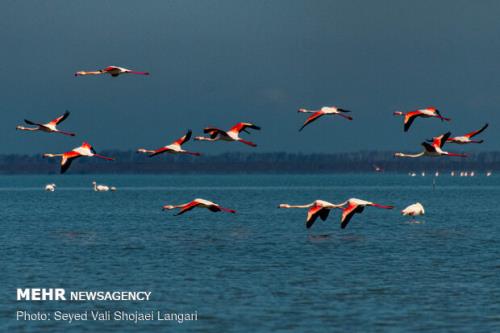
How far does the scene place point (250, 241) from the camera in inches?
2756

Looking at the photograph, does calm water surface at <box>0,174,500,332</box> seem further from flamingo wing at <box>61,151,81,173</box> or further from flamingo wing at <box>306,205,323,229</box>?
flamingo wing at <box>61,151,81,173</box>

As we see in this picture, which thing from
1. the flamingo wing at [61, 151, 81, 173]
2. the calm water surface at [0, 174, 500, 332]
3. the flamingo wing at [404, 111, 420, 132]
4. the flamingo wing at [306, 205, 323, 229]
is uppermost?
the flamingo wing at [404, 111, 420, 132]

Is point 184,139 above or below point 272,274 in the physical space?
above

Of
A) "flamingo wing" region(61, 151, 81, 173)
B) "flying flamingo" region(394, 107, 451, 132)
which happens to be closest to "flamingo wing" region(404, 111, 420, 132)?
"flying flamingo" region(394, 107, 451, 132)

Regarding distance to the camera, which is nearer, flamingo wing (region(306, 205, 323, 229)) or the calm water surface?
the calm water surface

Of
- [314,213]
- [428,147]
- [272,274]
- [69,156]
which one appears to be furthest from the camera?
[314,213]

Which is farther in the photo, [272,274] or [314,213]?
[314,213]

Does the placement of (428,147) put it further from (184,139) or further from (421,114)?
(184,139)

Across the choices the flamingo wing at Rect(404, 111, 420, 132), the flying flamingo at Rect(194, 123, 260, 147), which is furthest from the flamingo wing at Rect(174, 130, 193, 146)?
the flamingo wing at Rect(404, 111, 420, 132)

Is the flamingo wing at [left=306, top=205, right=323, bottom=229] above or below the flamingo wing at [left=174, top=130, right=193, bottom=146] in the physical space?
below

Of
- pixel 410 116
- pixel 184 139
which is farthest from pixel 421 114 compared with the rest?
pixel 184 139

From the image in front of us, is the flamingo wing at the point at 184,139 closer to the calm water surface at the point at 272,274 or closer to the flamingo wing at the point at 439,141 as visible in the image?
the calm water surface at the point at 272,274

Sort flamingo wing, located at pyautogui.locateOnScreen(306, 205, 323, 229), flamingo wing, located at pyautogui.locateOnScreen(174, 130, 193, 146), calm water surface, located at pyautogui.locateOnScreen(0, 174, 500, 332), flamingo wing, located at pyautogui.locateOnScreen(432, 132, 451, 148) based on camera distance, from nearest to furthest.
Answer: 1. calm water surface, located at pyautogui.locateOnScreen(0, 174, 500, 332)
2. flamingo wing, located at pyautogui.locateOnScreen(174, 130, 193, 146)
3. flamingo wing, located at pyautogui.locateOnScreen(432, 132, 451, 148)
4. flamingo wing, located at pyautogui.locateOnScreen(306, 205, 323, 229)

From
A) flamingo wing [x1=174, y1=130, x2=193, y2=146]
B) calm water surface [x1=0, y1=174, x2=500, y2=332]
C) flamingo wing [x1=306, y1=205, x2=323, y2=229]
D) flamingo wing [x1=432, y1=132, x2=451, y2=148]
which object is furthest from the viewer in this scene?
flamingo wing [x1=306, y1=205, x2=323, y2=229]
